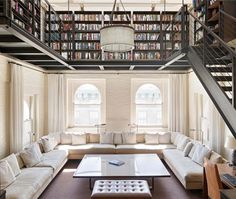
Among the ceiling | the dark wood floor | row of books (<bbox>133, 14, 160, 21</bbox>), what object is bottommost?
the dark wood floor

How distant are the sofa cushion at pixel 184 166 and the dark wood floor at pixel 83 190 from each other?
0.28 meters

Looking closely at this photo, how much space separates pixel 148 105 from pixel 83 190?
4146 mm

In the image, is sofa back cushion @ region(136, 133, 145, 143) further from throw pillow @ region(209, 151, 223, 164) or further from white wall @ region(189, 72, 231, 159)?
throw pillow @ region(209, 151, 223, 164)

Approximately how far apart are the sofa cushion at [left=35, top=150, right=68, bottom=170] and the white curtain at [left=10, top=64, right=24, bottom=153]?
63 cm

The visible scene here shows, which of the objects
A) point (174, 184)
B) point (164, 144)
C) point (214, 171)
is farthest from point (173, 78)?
point (214, 171)

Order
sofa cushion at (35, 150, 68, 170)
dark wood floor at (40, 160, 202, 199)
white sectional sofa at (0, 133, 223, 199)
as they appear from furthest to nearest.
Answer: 1. sofa cushion at (35, 150, 68, 170)
2. dark wood floor at (40, 160, 202, 199)
3. white sectional sofa at (0, 133, 223, 199)

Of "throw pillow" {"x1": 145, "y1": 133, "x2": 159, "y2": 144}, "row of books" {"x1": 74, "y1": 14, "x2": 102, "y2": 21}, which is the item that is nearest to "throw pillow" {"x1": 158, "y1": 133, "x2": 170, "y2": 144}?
"throw pillow" {"x1": 145, "y1": 133, "x2": 159, "y2": 144}

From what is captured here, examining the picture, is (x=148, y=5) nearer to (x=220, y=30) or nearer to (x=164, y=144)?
(x=220, y=30)

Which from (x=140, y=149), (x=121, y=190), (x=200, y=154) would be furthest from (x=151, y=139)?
(x=121, y=190)

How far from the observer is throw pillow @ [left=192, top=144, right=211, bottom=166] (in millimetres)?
5402

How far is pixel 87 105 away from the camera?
341 inches

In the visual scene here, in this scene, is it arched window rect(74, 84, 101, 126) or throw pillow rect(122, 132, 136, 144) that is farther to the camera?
arched window rect(74, 84, 101, 126)

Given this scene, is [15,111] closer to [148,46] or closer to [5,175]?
[5,175]

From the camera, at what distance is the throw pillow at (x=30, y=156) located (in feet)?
17.9
